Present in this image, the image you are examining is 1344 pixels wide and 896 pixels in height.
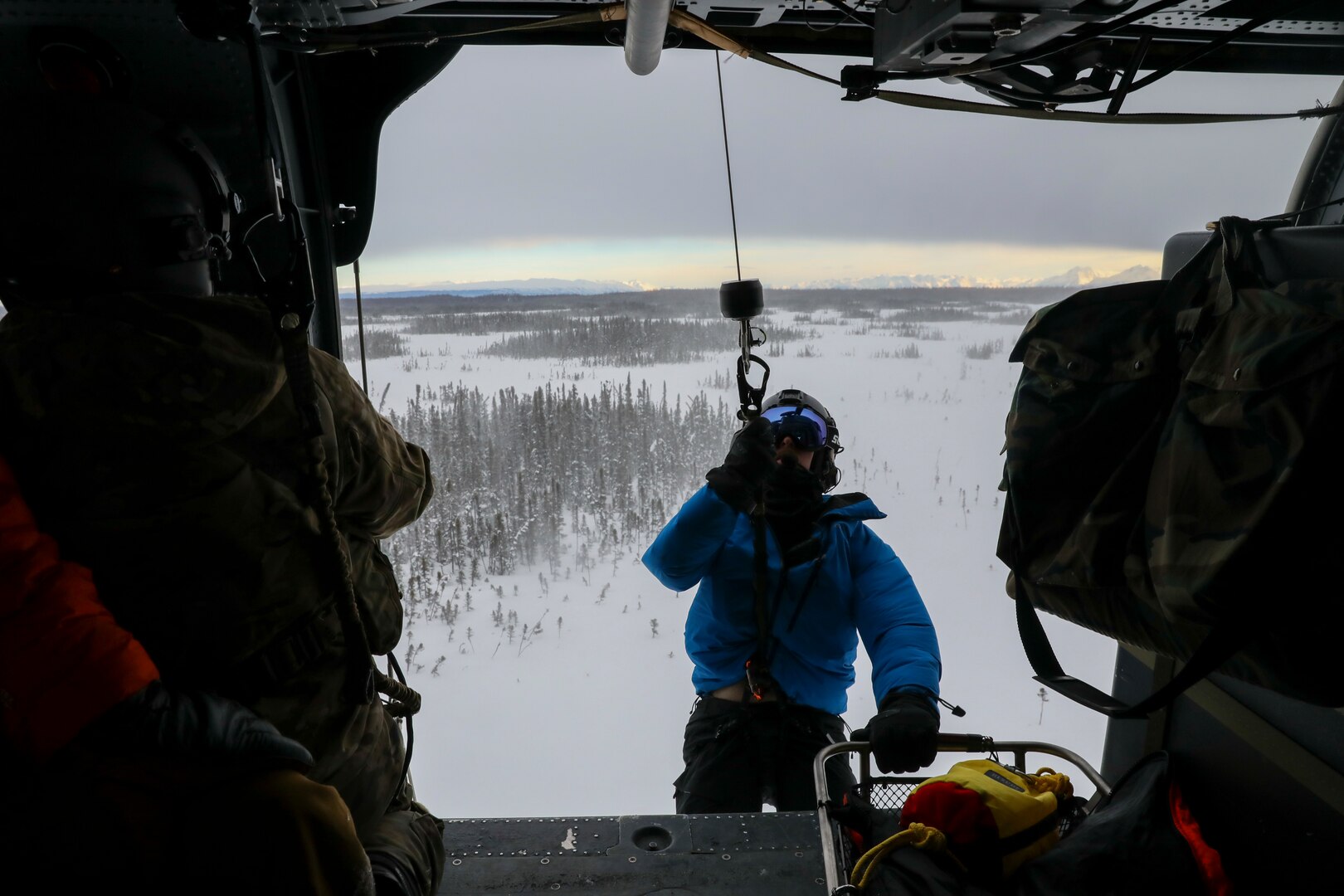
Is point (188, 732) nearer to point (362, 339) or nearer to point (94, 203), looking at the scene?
point (94, 203)

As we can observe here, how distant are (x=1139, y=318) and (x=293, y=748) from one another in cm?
A: 132

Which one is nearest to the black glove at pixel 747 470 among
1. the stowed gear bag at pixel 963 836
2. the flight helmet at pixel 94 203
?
the stowed gear bag at pixel 963 836

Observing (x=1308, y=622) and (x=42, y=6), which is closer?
(x=1308, y=622)

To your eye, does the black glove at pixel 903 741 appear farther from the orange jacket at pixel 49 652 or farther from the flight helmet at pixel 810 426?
the orange jacket at pixel 49 652

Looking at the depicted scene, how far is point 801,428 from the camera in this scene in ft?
7.43

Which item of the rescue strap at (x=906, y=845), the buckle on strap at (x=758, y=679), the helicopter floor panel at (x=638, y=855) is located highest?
the rescue strap at (x=906, y=845)

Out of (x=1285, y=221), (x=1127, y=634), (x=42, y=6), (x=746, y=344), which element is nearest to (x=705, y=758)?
(x=746, y=344)

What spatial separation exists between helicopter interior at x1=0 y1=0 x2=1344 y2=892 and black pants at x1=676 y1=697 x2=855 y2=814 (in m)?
0.16

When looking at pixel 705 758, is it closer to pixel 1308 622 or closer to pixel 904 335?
pixel 1308 622

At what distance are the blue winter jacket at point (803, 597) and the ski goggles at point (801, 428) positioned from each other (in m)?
0.19

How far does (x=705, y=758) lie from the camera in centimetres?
Result: 226

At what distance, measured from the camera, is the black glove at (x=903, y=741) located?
1.77 metres

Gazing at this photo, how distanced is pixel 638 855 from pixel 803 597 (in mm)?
810

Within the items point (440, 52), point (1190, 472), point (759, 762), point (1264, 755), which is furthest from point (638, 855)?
point (440, 52)
